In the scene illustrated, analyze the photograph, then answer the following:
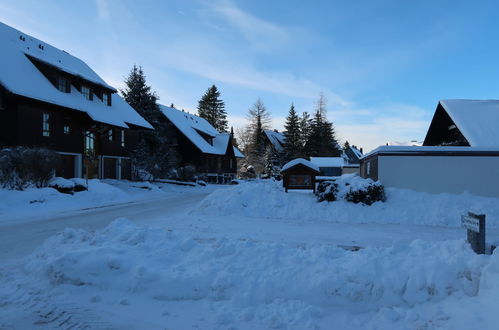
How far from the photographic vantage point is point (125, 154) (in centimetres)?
2900

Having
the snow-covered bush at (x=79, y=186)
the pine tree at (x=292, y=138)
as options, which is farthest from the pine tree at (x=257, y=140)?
the snow-covered bush at (x=79, y=186)

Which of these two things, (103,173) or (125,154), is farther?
(125,154)

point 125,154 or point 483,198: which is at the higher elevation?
point 125,154

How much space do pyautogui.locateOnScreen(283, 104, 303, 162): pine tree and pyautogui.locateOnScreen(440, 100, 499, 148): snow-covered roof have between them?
1223 inches

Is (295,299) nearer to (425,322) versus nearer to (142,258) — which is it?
(425,322)

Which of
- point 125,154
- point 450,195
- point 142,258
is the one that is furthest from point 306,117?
point 142,258

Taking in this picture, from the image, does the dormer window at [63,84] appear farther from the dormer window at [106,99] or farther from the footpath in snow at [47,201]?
the footpath in snow at [47,201]

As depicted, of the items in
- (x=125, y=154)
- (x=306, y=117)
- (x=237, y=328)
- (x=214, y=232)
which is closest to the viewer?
(x=237, y=328)

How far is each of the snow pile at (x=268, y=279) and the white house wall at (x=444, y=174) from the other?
948 cm

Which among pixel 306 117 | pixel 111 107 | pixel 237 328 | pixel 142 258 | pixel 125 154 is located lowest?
pixel 237 328

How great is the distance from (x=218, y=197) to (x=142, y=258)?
28.7ft

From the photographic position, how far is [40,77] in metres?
21.6

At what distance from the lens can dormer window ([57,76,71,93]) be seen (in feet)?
74.8

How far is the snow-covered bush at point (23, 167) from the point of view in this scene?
1480cm
